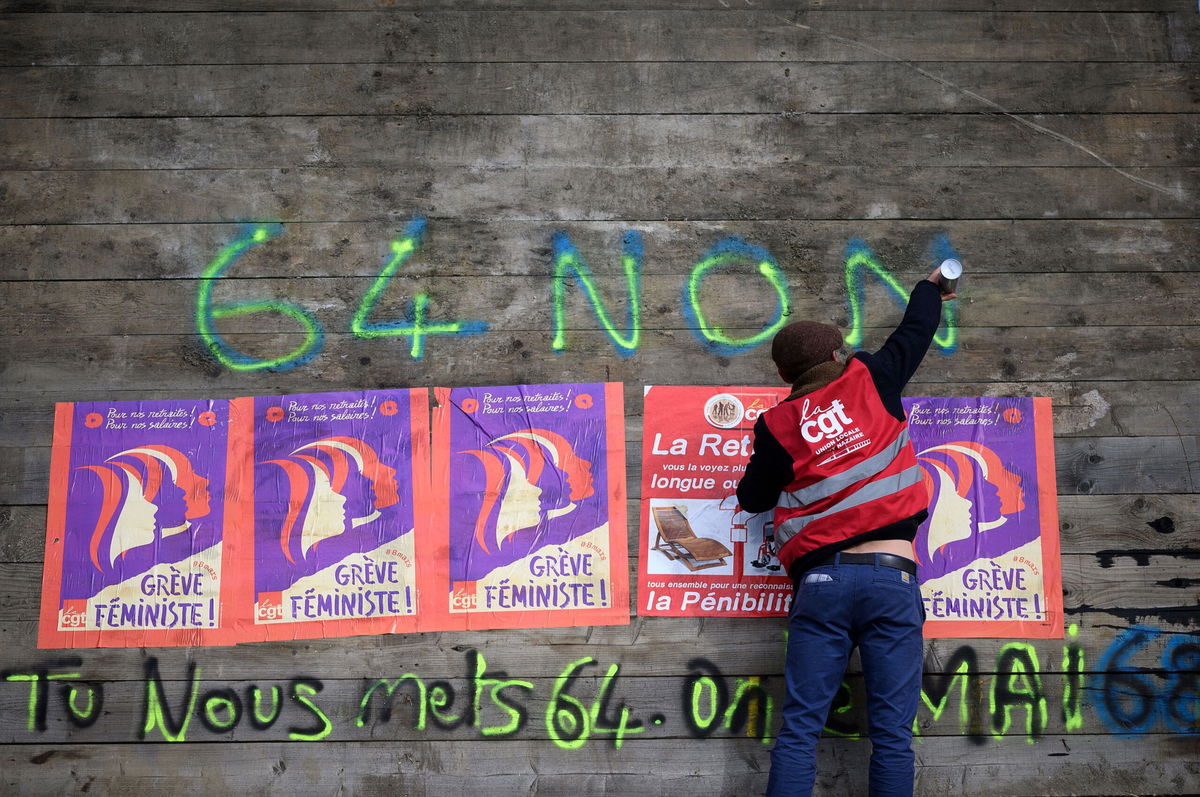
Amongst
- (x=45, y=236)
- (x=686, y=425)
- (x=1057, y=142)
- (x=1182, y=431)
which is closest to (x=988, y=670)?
(x=1182, y=431)

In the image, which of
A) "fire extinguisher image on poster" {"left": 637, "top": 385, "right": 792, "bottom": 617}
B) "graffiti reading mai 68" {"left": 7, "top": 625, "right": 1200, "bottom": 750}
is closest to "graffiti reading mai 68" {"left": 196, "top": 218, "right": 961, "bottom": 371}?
"fire extinguisher image on poster" {"left": 637, "top": 385, "right": 792, "bottom": 617}

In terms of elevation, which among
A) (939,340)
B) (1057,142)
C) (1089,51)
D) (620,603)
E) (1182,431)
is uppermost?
(1089,51)

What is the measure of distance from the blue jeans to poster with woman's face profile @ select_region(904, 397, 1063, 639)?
0.45 meters

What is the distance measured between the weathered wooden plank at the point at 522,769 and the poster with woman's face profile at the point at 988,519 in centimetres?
44

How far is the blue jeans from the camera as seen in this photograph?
230cm

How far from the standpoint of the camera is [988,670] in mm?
2760

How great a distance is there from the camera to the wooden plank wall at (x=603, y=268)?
2.72 m

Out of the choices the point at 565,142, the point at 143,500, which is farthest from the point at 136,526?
the point at 565,142

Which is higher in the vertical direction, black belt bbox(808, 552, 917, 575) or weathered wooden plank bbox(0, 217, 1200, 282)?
weathered wooden plank bbox(0, 217, 1200, 282)

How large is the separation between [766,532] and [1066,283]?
1436 mm

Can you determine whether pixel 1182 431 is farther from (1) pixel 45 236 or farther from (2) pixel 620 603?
(1) pixel 45 236

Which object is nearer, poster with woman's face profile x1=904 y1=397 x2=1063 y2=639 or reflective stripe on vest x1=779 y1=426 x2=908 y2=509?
reflective stripe on vest x1=779 y1=426 x2=908 y2=509

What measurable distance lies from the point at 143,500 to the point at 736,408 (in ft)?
6.85

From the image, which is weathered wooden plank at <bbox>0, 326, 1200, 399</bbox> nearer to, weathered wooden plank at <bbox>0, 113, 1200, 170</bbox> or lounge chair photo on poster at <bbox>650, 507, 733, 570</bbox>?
lounge chair photo on poster at <bbox>650, 507, 733, 570</bbox>
